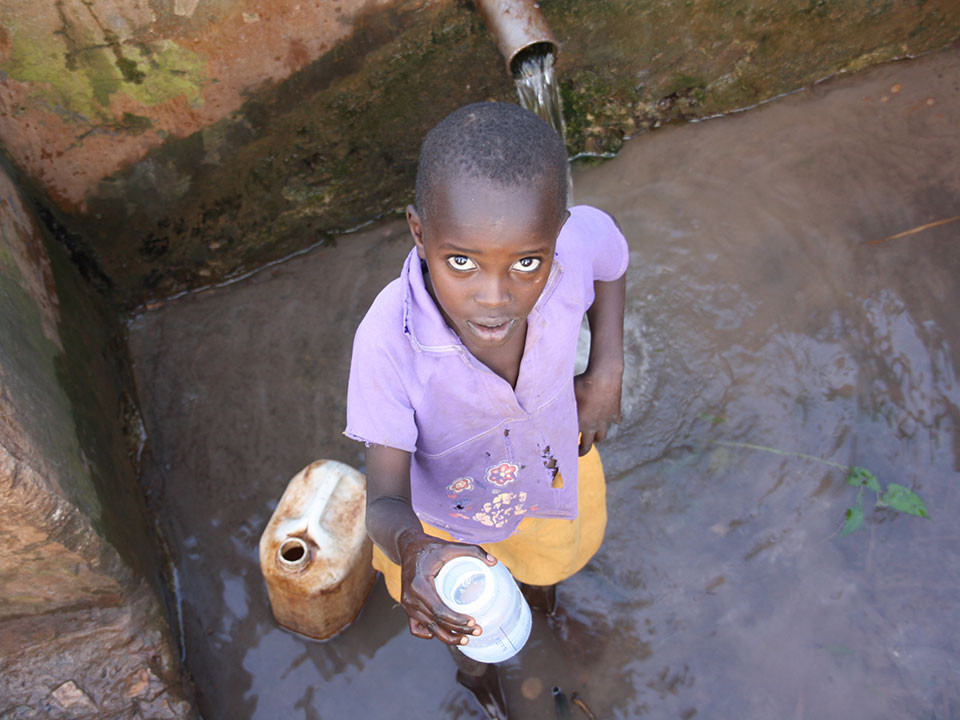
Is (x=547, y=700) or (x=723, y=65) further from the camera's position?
(x=723, y=65)

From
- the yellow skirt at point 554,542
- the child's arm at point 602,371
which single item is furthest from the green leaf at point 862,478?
the child's arm at point 602,371

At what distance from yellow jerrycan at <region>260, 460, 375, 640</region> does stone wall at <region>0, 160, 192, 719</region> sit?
362 millimetres

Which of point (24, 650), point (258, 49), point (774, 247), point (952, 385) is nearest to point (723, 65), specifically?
point (774, 247)

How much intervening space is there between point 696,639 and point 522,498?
0.98m

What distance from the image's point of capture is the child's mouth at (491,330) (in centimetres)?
129

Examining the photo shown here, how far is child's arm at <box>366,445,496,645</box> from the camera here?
1.19 m

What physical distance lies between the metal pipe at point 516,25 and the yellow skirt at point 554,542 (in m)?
1.18

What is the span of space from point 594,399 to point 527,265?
0.60 meters

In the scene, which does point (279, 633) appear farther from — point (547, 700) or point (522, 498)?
point (522, 498)

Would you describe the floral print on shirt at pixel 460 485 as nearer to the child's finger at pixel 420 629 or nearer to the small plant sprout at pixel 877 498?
the child's finger at pixel 420 629

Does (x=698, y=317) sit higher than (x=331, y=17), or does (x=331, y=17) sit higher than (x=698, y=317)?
(x=331, y=17)

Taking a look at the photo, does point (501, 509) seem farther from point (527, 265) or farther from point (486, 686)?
point (486, 686)

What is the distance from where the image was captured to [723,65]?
294 centimetres

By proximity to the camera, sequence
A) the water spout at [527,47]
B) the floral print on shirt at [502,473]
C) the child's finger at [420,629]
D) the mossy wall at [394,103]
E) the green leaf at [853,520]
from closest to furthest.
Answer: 1. the child's finger at [420,629]
2. the floral print on shirt at [502,473]
3. the water spout at [527,47]
4. the green leaf at [853,520]
5. the mossy wall at [394,103]
